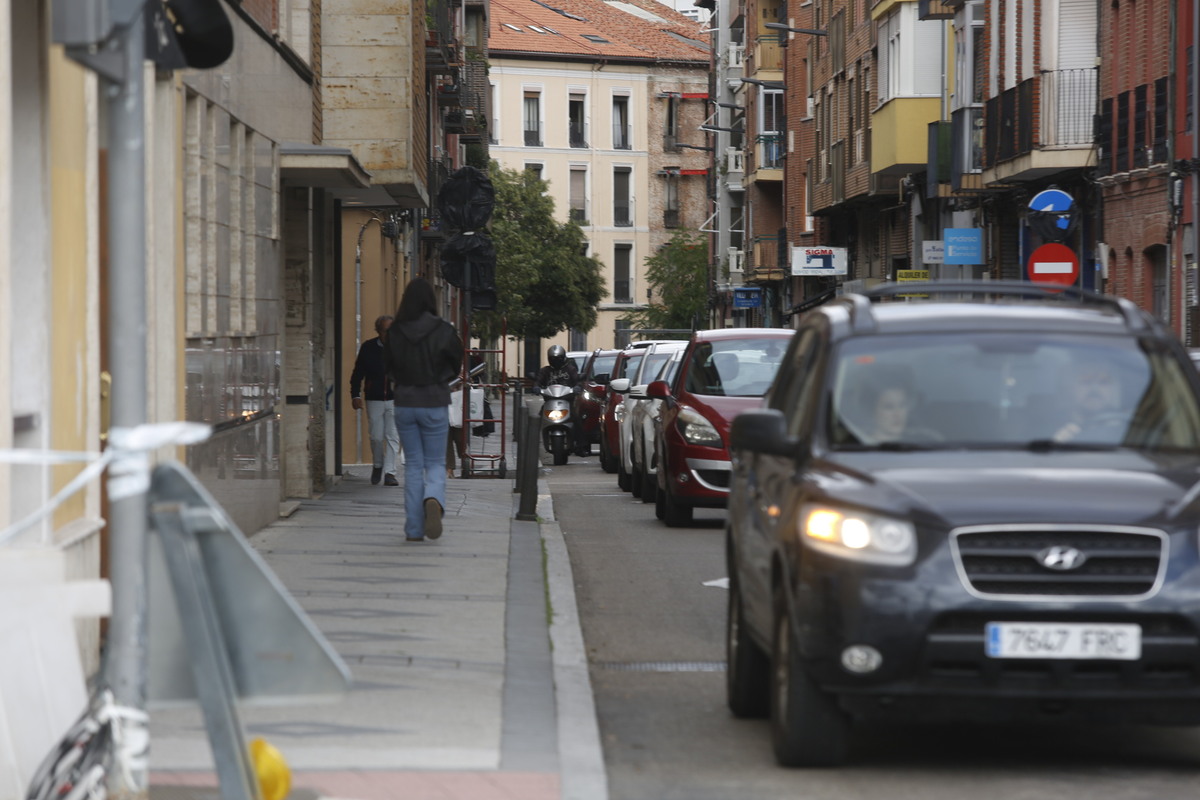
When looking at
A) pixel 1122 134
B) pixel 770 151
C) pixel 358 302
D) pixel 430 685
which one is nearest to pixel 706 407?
pixel 430 685

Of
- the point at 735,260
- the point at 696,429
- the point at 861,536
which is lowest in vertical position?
the point at 696,429

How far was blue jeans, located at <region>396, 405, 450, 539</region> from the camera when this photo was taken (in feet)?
51.3

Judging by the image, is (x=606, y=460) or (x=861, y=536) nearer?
(x=861, y=536)

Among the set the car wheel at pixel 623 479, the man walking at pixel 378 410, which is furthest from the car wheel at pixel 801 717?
the car wheel at pixel 623 479

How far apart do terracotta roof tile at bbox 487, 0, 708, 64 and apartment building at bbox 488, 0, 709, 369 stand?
0.22 ft

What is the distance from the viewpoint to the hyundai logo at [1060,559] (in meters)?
6.84

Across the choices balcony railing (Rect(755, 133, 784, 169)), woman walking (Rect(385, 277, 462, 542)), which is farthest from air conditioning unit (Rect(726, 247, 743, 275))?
woman walking (Rect(385, 277, 462, 542))

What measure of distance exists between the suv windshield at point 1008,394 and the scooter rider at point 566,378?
26.1 m

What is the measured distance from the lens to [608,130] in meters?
98.1

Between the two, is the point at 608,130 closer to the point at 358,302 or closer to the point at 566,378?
the point at 566,378

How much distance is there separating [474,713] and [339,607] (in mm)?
3523

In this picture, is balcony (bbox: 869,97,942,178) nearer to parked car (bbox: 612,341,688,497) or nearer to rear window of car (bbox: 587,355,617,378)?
rear window of car (bbox: 587,355,617,378)

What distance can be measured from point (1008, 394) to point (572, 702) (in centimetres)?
222

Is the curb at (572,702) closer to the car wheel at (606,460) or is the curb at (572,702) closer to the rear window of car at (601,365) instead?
the car wheel at (606,460)
